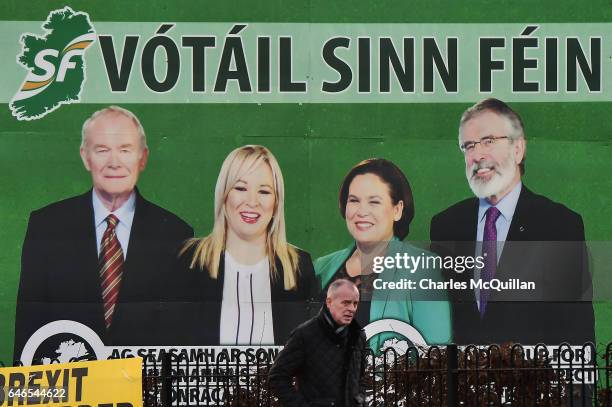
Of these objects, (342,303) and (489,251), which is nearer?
(342,303)

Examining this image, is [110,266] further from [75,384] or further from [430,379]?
[430,379]

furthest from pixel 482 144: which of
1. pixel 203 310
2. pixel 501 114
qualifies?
pixel 203 310

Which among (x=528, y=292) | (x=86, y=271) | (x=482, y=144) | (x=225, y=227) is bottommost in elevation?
(x=528, y=292)

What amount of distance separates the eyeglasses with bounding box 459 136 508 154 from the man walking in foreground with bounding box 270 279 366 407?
3679mm

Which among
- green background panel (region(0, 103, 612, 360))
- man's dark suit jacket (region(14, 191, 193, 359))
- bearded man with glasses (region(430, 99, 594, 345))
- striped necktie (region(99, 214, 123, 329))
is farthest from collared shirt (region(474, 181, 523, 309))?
striped necktie (region(99, 214, 123, 329))

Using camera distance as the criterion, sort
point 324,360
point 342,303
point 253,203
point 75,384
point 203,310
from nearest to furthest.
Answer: point 342,303, point 324,360, point 75,384, point 203,310, point 253,203

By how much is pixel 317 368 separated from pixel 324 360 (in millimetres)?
64

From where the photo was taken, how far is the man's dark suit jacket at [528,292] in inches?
407

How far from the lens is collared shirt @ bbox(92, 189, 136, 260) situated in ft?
34.3

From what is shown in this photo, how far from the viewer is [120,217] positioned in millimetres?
10461

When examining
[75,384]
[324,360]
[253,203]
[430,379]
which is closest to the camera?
[324,360]

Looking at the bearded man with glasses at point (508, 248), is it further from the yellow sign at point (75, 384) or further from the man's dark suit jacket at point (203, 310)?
the yellow sign at point (75, 384)
